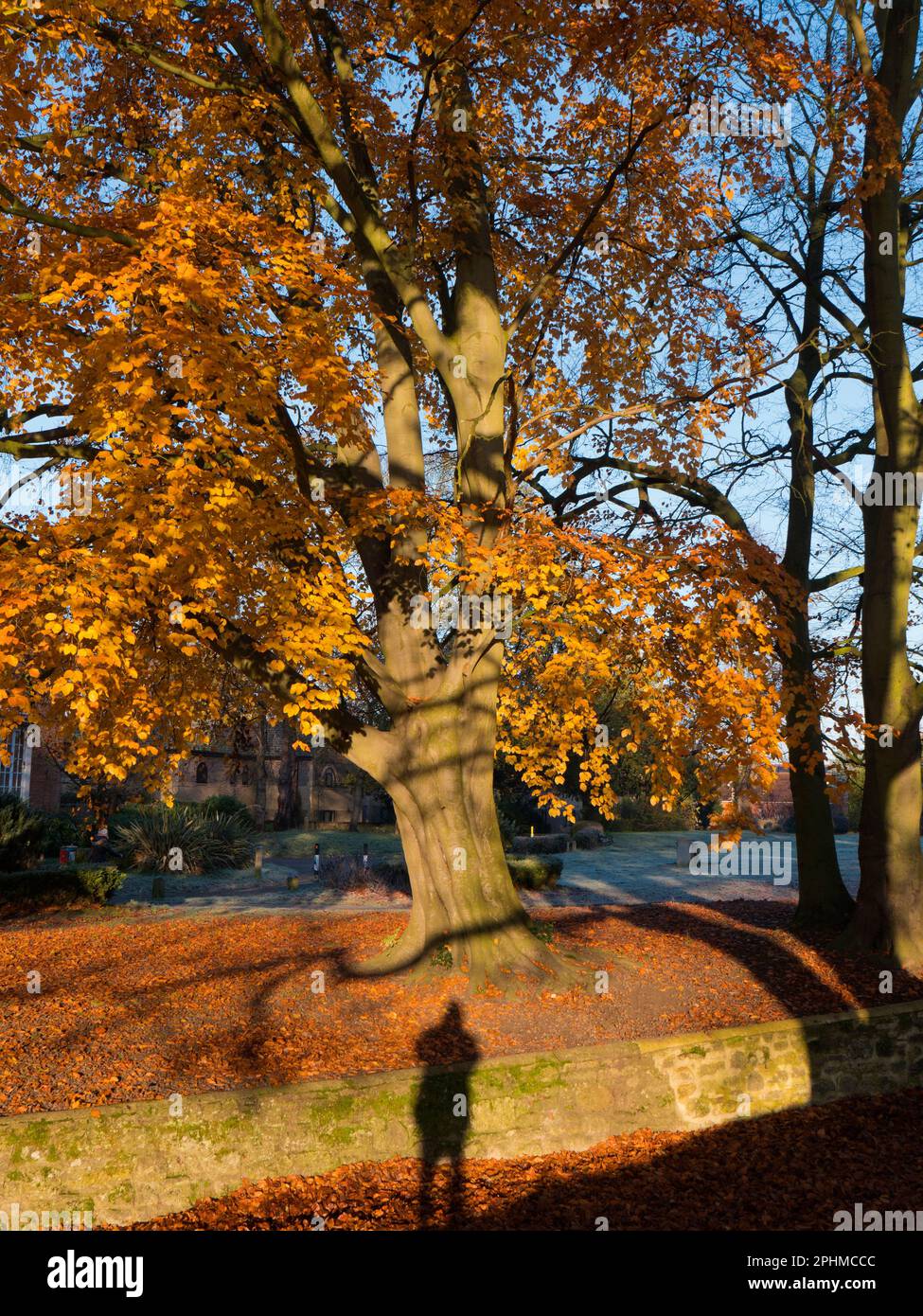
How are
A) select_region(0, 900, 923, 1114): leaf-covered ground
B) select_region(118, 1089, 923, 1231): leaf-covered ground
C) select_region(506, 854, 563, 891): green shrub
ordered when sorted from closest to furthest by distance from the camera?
1. select_region(118, 1089, 923, 1231): leaf-covered ground
2. select_region(0, 900, 923, 1114): leaf-covered ground
3. select_region(506, 854, 563, 891): green shrub

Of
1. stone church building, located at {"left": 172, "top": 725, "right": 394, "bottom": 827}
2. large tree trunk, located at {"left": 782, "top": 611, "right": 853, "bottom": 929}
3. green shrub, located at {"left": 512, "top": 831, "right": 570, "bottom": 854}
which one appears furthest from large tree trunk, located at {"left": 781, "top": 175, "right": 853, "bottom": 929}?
stone church building, located at {"left": 172, "top": 725, "right": 394, "bottom": 827}

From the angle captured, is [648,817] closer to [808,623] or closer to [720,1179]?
[808,623]

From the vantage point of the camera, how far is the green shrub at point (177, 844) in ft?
68.8

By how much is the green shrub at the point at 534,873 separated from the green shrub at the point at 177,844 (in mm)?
7432

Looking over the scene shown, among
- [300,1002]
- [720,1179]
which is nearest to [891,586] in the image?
[720,1179]

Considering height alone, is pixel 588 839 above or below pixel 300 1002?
below

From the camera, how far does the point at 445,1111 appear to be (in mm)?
6602

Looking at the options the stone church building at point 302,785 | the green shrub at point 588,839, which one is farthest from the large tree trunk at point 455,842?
the stone church building at point 302,785

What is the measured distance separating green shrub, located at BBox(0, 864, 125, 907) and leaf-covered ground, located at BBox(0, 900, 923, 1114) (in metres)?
3.27

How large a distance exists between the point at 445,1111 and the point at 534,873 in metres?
11.7

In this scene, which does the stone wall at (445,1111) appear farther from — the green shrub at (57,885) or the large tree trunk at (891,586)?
the green shrub at (57,885)

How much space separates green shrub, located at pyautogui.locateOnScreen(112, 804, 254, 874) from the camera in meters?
21.0

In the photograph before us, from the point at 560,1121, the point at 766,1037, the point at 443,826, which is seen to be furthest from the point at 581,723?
the point at 560,1121

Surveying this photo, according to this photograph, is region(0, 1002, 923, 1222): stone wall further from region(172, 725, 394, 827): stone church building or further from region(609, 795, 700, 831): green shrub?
region(172, 725, 394, 827): stone church building
